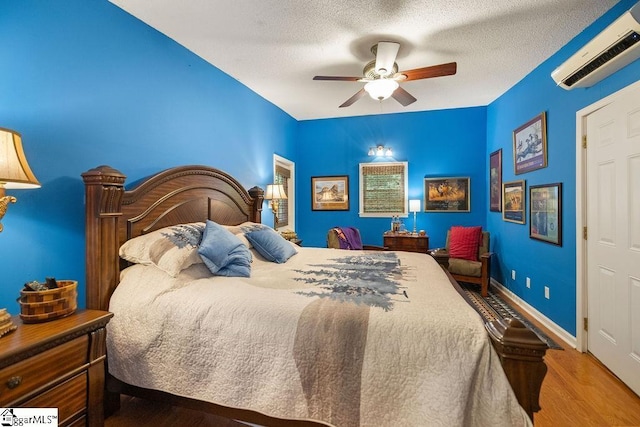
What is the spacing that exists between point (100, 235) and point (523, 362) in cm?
221

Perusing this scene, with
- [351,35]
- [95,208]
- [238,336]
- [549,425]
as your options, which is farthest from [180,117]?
[549,425]

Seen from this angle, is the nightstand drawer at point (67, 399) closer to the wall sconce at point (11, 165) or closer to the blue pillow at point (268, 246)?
the wall sconce at point (11, 165)

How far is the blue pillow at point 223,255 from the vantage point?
6.63 feet

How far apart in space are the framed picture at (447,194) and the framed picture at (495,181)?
12.7 inches

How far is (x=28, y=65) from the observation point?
166 centimetres

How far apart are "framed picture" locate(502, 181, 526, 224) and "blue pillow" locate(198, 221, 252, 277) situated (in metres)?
3.35

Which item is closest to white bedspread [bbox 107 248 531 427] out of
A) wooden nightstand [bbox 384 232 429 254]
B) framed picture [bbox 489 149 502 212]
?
wooden nightstand [bbox 384 232 429 254]

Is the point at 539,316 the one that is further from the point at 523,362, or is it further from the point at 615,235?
the point at 523,362

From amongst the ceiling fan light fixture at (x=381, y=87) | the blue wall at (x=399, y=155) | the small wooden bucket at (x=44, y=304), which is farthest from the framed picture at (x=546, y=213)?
the small wooden bucket at (x=44, y=304)

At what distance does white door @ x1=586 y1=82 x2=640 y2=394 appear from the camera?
205 centimetres

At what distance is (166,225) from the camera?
234 cm

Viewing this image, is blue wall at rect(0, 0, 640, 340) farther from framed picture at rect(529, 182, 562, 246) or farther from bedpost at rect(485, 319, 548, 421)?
bedpost at rect(485, 319, 548, 421)

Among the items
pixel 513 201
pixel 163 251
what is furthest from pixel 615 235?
pixel 163 251

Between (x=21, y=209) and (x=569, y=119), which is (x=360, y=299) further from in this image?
(x=569, y=119)
